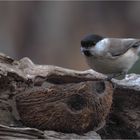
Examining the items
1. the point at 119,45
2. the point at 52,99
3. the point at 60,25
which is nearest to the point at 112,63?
the point at 119,45

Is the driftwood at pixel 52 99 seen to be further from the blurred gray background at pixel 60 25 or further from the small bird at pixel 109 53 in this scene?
the blurred gray background at pixel 60 25

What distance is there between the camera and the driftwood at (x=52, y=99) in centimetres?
275

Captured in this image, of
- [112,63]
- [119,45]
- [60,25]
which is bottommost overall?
[112,63]

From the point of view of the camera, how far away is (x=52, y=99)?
2771 millimetres

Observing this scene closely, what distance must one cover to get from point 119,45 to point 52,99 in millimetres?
1359

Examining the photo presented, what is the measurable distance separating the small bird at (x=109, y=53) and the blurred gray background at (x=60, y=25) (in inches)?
159

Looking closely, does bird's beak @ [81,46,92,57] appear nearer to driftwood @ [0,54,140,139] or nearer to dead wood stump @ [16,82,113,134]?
driftwood @ [0,54,140,139]

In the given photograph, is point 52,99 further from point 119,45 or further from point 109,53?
point 119,45

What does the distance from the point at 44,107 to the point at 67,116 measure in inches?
5.0

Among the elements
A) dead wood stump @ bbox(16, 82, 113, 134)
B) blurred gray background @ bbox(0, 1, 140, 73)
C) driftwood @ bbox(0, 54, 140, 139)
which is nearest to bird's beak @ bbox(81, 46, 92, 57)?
driftwood @ bbox(0, 54, 140, 139)

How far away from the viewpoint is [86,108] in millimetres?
2785

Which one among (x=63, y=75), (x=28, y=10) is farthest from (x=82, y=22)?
(x=63, y=75)

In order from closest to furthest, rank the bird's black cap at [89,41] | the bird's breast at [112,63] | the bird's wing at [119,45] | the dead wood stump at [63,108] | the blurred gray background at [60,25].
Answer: the dead wood stump at [63,108]
the bird's black cap at [89,41]
the bird's breast at [112,63]
the bird's wing at [119,45]
the blurred gray background at [60,25]

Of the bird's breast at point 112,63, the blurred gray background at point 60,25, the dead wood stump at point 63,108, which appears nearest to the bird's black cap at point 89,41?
the bird's breast at point 112,63
